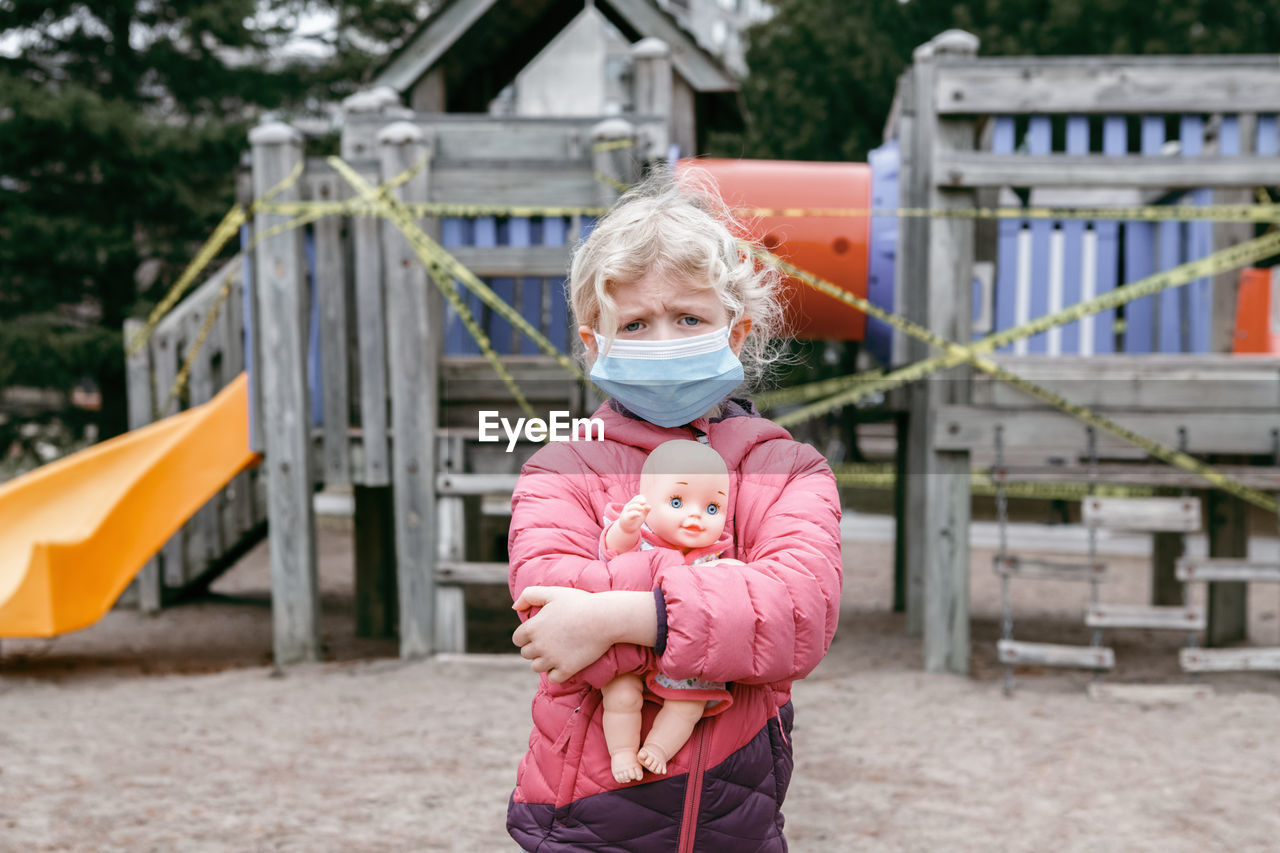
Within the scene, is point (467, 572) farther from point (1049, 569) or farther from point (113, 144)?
point (113, 144)

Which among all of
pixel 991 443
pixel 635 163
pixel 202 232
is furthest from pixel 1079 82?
pixel 202 232

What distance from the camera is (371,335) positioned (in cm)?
663

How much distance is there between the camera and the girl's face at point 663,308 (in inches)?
62.8

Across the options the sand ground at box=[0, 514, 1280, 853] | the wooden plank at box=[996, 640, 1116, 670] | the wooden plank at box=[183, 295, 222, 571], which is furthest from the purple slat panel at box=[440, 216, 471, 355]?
the wooden plank at box=[996, 640, 1116, 670]

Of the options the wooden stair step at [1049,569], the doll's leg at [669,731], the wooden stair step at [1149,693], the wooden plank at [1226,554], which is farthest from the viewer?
the wooden plank at [1226,554]

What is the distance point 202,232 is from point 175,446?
26.1ft

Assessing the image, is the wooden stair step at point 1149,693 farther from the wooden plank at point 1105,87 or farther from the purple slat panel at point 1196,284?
the wooden plank at point 1105,87

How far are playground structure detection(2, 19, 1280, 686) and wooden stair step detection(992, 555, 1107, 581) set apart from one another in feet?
0.84

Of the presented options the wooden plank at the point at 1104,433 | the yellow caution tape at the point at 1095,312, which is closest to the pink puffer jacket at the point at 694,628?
the yellow caution tape at the point at 1095,312

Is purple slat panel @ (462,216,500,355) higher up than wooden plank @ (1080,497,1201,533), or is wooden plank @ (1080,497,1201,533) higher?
purple slat panel @ (462,216,500,355)

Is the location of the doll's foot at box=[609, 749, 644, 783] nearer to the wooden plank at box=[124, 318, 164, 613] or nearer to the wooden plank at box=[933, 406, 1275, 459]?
the wooden plank at box=[933, 406, 1275, 459]

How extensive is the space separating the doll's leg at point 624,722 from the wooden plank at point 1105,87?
5.47 m

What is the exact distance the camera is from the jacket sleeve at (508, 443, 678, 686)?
4.75ft

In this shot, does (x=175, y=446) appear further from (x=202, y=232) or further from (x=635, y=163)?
(x=202, y=232)
